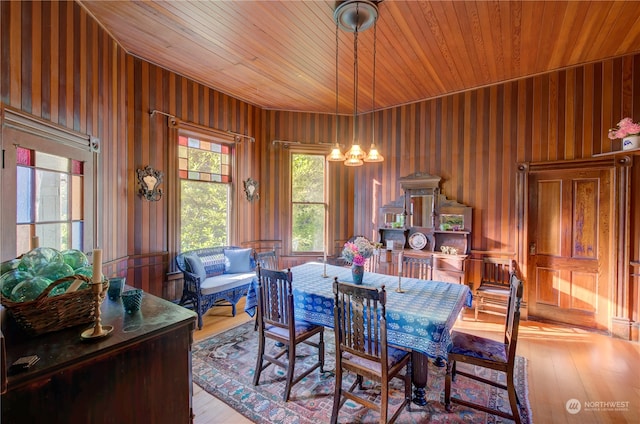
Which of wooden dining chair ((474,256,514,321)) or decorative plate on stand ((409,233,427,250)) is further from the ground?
decorative plate on stand ((409,233,427,250))

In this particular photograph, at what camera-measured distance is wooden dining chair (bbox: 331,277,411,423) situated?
1.80 metres

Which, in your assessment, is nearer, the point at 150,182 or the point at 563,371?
the point at 563,371

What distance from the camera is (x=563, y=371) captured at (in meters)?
2.62

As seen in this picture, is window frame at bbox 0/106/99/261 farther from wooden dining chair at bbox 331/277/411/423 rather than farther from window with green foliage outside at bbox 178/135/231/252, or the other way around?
wooden dining chair at bbox 331/277/411/423

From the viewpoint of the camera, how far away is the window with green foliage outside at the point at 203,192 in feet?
13.4

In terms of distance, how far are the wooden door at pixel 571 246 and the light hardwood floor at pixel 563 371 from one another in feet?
0.91

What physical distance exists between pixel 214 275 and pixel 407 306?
293cm

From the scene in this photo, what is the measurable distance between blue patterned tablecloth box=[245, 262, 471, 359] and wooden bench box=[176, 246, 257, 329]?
34.2 inches

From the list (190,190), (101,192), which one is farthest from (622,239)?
(101,192)

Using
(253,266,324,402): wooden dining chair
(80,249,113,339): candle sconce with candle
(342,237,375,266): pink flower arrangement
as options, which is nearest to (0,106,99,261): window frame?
(80,249,113,339): candle sconce with candle

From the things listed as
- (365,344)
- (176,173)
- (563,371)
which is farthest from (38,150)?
(563,371)

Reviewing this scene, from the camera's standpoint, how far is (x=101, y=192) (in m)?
2.89

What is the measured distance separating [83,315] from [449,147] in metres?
4.66

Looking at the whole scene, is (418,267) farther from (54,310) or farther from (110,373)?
(54,310)
